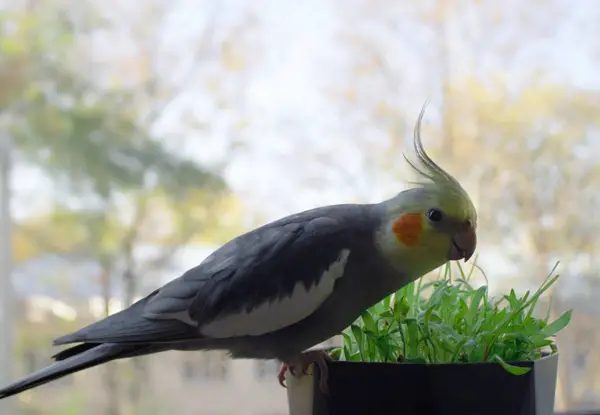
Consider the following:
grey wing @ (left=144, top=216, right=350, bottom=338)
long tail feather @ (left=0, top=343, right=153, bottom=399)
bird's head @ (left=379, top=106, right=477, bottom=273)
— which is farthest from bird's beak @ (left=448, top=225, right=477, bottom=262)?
long tail feather @ (left=0, top=343, right=153, bottom=399)

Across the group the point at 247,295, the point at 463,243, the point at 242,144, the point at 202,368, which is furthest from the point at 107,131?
the point at 463,243

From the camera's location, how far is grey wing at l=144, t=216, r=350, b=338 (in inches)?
25.2

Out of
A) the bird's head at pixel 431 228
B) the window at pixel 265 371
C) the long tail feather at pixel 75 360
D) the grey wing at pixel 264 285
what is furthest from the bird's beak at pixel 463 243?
the window at pixel 265 371

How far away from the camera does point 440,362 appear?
0.64 meters

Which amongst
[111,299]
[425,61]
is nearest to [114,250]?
[111,299]

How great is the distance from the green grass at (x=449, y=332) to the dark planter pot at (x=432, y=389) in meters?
0.02

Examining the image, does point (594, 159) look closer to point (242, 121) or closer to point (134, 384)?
point (242, 121)

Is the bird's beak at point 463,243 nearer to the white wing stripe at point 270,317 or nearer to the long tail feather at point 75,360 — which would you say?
the white wing stripe at point 270,317

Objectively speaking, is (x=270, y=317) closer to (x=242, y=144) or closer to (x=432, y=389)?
(x=432, y=389)

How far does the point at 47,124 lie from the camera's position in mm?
1026

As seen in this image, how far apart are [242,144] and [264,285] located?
449mm

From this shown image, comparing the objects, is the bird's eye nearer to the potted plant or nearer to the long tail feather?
the potted plant

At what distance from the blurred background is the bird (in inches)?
13.7

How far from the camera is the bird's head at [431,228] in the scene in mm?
655
